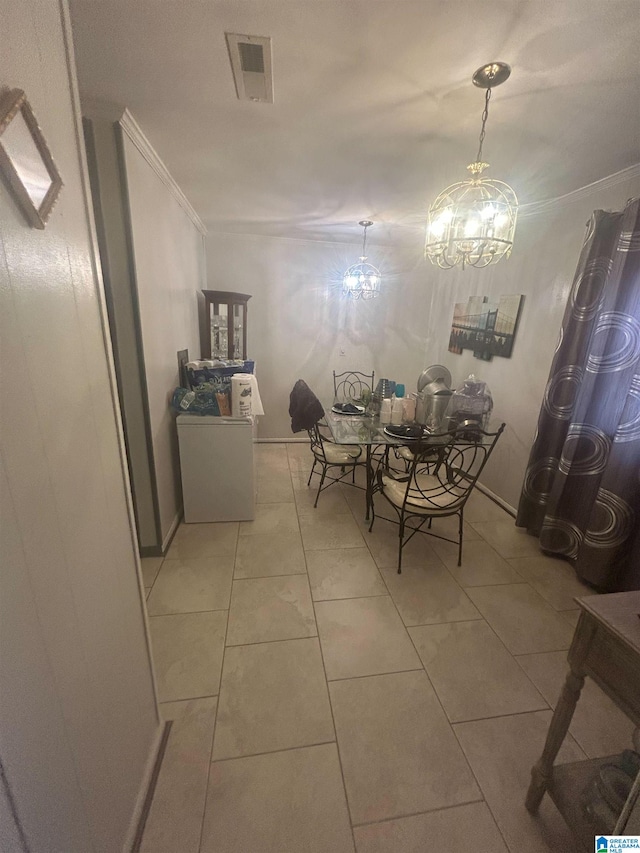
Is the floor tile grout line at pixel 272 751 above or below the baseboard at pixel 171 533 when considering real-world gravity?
below

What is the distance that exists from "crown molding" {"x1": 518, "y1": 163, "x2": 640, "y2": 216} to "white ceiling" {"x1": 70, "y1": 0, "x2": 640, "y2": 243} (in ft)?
0.21

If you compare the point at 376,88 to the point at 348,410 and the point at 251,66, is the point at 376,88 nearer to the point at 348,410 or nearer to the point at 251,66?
the point at 251,66

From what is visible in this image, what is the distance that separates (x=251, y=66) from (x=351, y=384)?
3.19 meters

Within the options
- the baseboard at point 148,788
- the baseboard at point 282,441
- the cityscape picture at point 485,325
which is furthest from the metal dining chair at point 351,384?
the baseboard at point 148,788

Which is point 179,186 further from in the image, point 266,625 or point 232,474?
point 266,625

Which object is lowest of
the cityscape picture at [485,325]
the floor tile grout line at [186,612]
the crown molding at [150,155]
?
the floor tile grout line at [186,612]

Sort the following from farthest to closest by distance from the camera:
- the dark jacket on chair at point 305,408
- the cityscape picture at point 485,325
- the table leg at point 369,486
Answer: the cityscape picture at point 485,325 < the dark jacket on chair at point 305,408 < the table leg at point 369,486

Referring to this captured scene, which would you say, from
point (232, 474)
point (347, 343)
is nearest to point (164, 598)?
point (232, 474)

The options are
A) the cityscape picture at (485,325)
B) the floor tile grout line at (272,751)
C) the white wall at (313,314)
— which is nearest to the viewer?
the floor tile grout line at (272,751)

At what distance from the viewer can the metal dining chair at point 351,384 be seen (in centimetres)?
422

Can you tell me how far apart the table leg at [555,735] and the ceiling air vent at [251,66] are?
2.18 metres

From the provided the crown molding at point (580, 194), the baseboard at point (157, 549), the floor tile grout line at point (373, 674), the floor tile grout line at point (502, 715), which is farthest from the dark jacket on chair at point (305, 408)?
the crown molding at point (580, 194)

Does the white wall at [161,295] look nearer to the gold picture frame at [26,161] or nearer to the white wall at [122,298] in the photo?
the white wall at [122,298]

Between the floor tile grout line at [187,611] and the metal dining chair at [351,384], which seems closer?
the floor tile grout line at [187,611]
